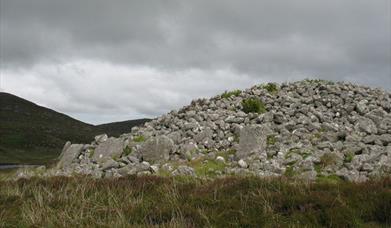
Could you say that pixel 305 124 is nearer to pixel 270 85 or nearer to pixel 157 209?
pixel 270 85

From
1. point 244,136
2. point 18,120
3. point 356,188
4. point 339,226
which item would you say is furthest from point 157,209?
point 18,120

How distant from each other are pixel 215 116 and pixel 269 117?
9.13 ft

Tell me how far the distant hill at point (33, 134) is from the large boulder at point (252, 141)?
94.5 metres

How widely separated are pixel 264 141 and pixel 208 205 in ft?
28.9

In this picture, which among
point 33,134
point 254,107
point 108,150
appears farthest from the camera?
point 33,134

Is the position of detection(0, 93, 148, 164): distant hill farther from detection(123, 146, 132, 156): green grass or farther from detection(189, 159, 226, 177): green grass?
detection(189, 159, 226, 177): green grass

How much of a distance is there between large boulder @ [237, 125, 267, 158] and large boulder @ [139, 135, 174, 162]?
9.45 feet

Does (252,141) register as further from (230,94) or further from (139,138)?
(230,94)

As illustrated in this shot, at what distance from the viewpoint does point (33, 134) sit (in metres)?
153


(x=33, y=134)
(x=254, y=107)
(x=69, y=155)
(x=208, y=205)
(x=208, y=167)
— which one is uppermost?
(x=33, y=134)

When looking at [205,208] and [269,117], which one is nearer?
[205,208]

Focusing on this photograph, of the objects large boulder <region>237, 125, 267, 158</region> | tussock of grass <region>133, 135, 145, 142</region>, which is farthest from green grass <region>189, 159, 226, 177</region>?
tussock of grass <region>133, 135, 145, 142</region>

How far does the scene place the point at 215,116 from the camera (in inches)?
850

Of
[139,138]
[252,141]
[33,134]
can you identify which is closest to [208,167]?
[252,141]
